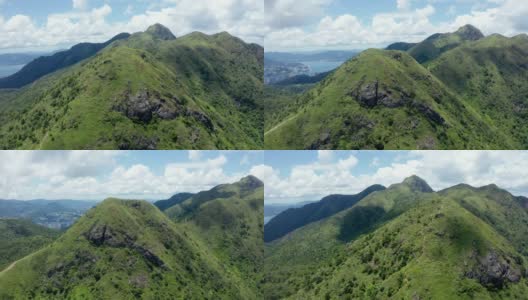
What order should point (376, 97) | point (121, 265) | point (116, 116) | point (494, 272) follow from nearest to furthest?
point (494, 272) < point (116, 116) < point (121, 265) < point (376, 97)

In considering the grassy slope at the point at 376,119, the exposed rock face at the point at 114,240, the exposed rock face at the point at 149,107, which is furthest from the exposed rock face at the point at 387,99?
the exposed rock face at the point at 114,240

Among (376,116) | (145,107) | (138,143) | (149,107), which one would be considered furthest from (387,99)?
(138,143)

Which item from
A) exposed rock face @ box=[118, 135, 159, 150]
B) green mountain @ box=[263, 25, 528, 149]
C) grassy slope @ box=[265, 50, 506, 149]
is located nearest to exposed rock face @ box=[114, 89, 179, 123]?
exposed rock face @ box=[118, 135, 159, 150]

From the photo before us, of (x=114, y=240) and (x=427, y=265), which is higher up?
(x=427, y=265)

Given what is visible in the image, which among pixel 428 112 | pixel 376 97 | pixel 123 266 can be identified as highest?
pixel 376 97

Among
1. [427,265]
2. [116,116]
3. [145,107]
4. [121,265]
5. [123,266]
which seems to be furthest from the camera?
[123,266]

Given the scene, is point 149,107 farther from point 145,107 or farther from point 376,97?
point 376,97

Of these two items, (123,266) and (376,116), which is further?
(376,116)
